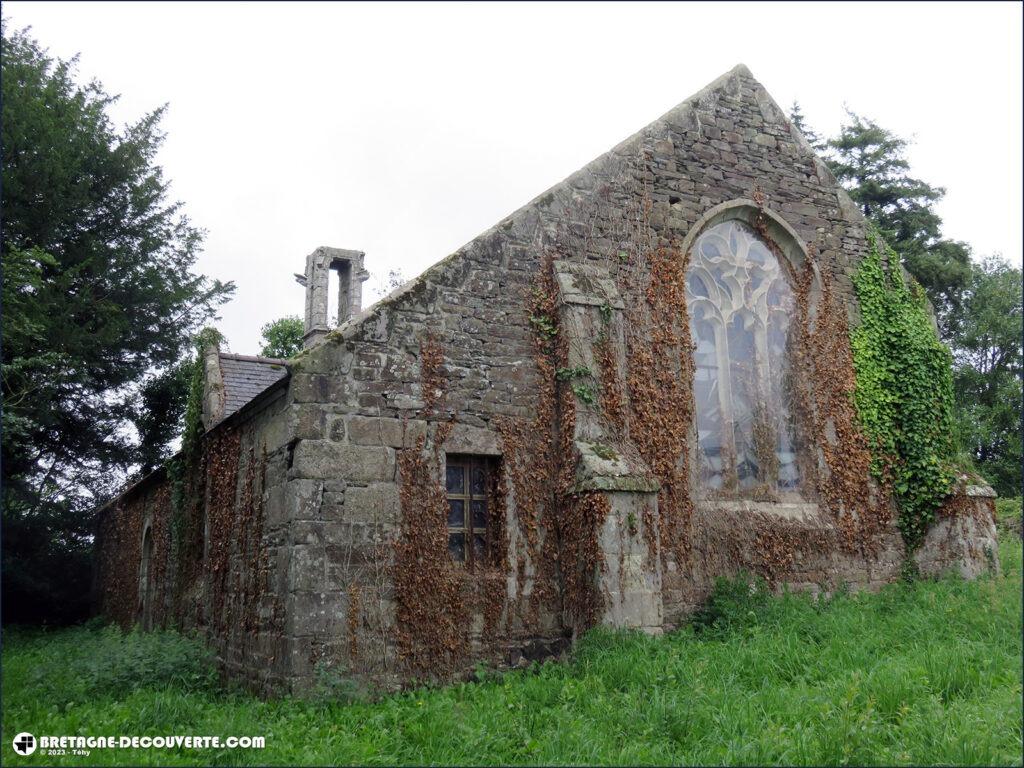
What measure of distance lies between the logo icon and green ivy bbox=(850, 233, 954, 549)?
31.9ft

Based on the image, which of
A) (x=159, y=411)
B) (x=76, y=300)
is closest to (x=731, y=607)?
(x=76, y=300)

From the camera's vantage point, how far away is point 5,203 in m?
15.8

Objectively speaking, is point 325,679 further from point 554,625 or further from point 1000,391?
point 1000,391

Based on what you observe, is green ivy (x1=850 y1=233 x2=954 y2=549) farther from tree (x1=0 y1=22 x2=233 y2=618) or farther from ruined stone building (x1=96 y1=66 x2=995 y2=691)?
tree (x1=0 y1=22 x2=233 y2=618)

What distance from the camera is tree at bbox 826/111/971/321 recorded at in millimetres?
22219

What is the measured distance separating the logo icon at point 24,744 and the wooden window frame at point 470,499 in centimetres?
395

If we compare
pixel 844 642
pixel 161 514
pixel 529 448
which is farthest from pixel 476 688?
pixel 161 514

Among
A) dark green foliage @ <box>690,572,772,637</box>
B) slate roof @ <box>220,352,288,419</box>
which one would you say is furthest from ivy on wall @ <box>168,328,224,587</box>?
dark green foliage @ <box>690,572,772,637</box>

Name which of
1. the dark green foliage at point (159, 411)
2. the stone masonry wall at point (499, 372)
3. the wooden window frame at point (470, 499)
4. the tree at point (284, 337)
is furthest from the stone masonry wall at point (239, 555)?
the tree at point (284, 337)

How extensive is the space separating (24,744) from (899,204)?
2296cm

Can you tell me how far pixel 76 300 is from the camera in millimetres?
17391

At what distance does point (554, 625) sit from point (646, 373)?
3028 mm

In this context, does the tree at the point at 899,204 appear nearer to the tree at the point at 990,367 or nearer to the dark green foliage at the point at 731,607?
the tree at the point at 990,367

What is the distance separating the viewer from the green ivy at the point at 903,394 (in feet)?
36.7
